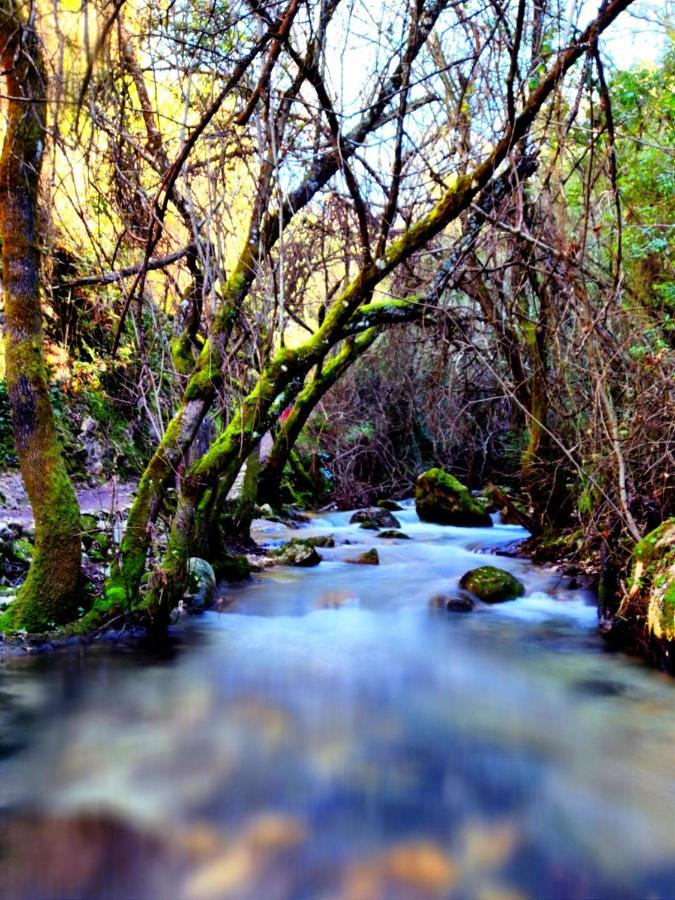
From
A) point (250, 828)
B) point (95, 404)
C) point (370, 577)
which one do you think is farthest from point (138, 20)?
point (95, 404)

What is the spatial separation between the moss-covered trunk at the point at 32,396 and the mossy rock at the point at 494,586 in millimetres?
4135

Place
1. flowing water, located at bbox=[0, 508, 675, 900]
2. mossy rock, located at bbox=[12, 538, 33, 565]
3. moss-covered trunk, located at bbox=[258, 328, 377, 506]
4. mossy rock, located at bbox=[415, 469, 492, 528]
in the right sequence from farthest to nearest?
mossy rock, located at bbox=[415, 469, 492, 528]
moss-covered trunk, located at bbox=[258, 328, 377, 506]
mossy rock, located at bbox=[12, 538, 33, 565]
flowing water, located at bbox=[0, 508, 675, 900]

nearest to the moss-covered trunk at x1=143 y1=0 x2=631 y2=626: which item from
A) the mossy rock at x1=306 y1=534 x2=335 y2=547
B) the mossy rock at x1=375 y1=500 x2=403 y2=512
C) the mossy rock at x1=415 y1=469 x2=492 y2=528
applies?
the mossy rock at x1=306 y1=534 x2=335 y2=547

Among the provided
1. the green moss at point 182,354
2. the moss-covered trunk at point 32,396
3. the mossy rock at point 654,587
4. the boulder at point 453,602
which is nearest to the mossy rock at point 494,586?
the boulder at point 453,602

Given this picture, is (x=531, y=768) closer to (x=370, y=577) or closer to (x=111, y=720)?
(x=111, y=720)

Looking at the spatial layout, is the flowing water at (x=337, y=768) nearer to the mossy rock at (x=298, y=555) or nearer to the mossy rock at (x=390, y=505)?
the mossy rock at (x=298, y=555)

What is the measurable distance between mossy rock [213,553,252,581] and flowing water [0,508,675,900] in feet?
3.81

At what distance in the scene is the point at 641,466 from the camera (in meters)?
5.19

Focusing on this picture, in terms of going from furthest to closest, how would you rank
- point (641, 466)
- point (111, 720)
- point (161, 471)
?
point (641, 466)
point (161, 471)
point (111, 720)

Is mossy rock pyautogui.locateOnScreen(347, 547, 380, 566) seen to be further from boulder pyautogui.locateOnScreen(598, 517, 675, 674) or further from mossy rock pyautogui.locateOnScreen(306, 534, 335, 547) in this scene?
boulder pyautogui.locateOnScreen(598, 517, 675, 674)

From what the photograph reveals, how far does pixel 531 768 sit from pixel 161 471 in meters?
3.07

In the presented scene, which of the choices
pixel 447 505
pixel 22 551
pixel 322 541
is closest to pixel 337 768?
pixel 22 551

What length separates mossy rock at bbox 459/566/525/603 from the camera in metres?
Answer: 6.66

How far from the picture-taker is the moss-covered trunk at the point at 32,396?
13.0 feet
